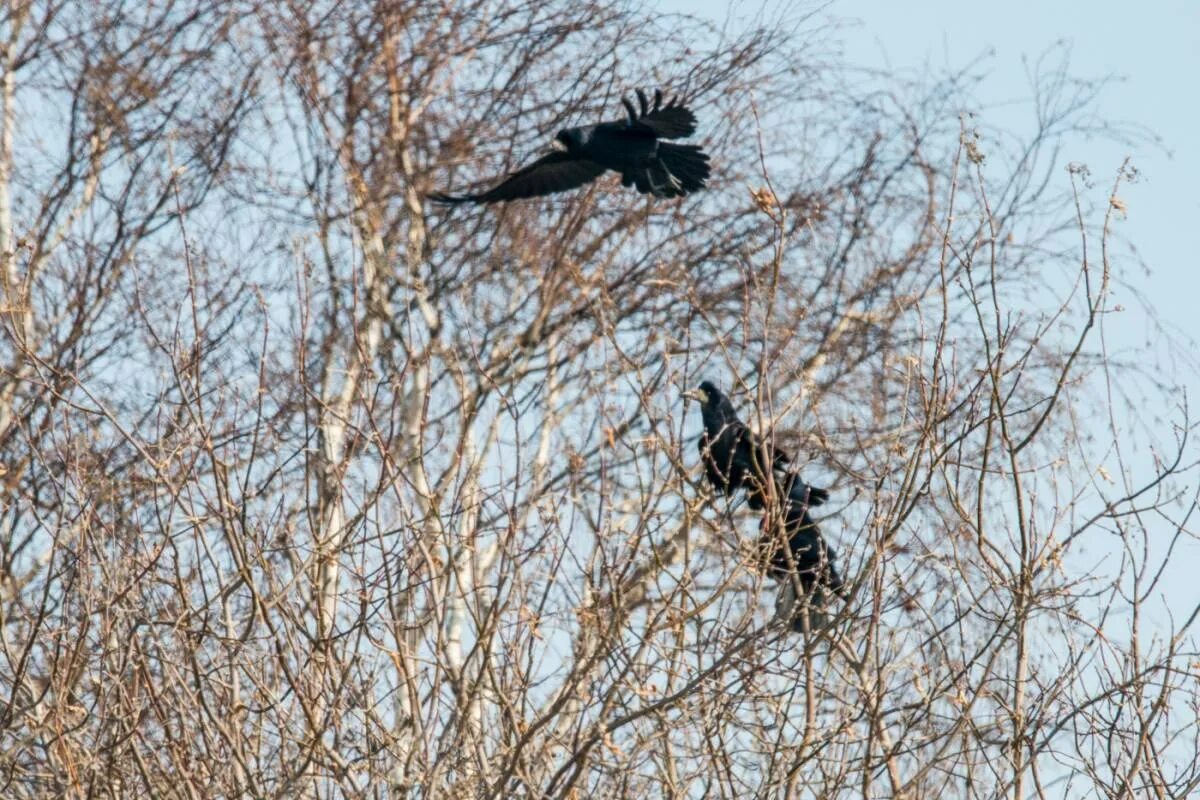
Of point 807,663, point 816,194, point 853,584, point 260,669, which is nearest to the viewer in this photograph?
point 853,584

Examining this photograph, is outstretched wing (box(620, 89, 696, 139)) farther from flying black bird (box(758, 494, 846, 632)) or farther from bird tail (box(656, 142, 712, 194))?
flying black bird (box(758, 494, 846, 632))

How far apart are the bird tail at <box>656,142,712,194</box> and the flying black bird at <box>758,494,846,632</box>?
2.71 m

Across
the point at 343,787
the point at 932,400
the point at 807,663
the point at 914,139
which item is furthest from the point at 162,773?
the point at 914,139

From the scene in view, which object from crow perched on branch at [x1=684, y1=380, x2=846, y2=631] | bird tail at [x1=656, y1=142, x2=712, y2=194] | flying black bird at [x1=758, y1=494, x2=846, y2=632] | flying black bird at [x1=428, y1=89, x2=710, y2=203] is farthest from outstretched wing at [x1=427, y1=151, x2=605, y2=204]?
flying black bird at [x1=758, y1=494, x2=846, y2=632]

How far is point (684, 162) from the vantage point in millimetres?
9156

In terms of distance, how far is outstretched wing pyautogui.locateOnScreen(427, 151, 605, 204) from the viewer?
914 cm

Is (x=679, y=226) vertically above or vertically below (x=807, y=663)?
above

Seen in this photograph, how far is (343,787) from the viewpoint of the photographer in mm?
4883

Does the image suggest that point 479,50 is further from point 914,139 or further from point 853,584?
point 853,584

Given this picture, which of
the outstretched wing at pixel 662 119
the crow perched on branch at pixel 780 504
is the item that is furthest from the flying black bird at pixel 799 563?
the outstretched wing at pixel 662 119

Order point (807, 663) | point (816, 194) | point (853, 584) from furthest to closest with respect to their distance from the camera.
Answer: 1. point (816, 194)
2. point (807, 663)
3. point (853, 584)

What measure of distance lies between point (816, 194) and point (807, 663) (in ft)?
19.0

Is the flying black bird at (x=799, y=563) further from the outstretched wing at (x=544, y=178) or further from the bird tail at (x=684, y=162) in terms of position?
the outstretched wing at (x=544, y=178)

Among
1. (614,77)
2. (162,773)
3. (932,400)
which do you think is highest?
(614,77)
